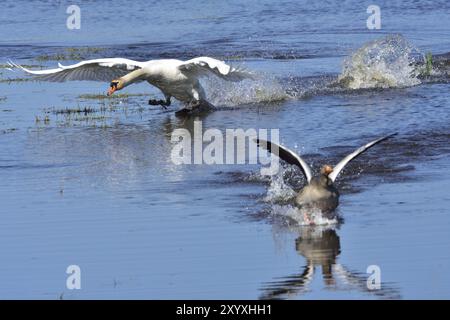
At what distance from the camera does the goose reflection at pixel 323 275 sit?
28.7ft

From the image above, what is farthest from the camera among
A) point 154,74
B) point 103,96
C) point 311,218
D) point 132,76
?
point 103,96

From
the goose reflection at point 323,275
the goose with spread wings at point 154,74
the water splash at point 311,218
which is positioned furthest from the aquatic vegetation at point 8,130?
the goose reflection at point 323,275

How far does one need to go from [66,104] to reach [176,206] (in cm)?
768

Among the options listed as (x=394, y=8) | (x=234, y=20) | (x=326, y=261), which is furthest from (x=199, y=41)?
(x=326, y=261)

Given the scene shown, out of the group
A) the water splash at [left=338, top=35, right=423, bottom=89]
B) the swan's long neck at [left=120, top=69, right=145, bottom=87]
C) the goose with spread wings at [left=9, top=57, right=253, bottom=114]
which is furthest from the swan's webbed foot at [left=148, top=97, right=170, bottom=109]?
the water splash at [left=338, top=35, right=423, bottom=89]

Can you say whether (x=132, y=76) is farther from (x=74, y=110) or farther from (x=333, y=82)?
(x=333, y=82)

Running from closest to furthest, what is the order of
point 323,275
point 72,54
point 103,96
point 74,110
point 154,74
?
point 323,275 → point 154,74 → point 74,110 → point 103,96 → point 72,54

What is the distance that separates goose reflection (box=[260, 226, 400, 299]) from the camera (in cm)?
876

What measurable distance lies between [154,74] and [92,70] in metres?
1.09

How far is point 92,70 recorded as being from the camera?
59.3 ft

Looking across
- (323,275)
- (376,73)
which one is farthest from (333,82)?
(323,275)

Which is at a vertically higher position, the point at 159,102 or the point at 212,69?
the point at 212,69

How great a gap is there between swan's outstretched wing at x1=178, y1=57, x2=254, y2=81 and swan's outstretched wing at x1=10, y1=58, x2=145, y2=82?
789 mm

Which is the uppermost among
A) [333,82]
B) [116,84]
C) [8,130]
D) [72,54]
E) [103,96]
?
[72,54]
